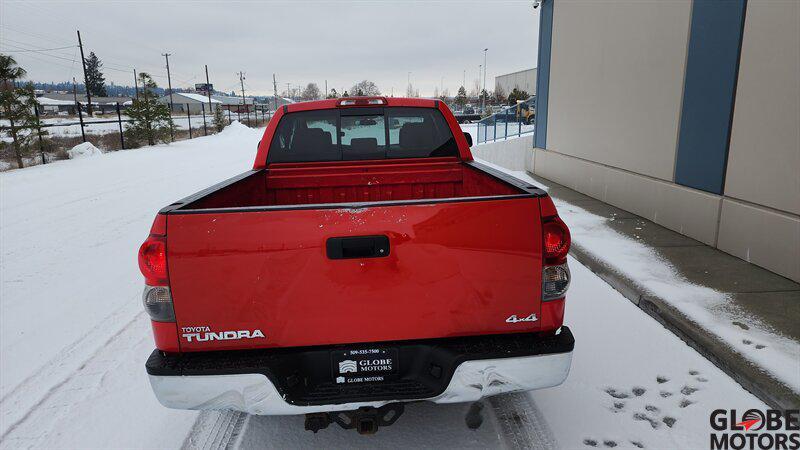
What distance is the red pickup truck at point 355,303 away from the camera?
2318 millimetres

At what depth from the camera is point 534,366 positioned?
98.0 inches

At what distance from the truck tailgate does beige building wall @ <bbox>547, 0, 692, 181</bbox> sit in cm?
626

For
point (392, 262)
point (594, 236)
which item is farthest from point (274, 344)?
point (594, 236)

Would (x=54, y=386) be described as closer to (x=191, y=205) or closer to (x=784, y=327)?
(x=191, y=205)

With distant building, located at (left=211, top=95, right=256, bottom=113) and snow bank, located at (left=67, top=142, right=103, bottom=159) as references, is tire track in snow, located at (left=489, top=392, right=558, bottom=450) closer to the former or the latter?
snow bank, located at (left=67, top=142, right=103, bottom=159)

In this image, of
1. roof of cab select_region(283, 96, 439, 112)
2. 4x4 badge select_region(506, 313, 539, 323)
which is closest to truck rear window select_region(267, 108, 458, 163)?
roof of cab select_region(283, 96, 439, 112)

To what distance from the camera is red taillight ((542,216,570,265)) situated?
2.46 meters

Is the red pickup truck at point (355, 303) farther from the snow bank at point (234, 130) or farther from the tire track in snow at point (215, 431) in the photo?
the snow bank at point (234, 130)

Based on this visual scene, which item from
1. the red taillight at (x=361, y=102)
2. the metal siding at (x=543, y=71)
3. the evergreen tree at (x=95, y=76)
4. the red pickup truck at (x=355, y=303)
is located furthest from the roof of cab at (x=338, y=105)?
the evergreen tree at (x=95, y=76)

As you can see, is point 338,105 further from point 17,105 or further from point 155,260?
point 17,105

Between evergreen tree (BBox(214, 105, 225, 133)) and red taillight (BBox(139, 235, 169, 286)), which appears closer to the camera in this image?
red taillight (BBox(139, 235, 169, 286))

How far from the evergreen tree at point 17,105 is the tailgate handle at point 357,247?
692 inches

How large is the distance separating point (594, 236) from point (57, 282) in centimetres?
680

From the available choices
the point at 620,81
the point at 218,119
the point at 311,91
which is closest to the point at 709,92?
the point at 620,81
